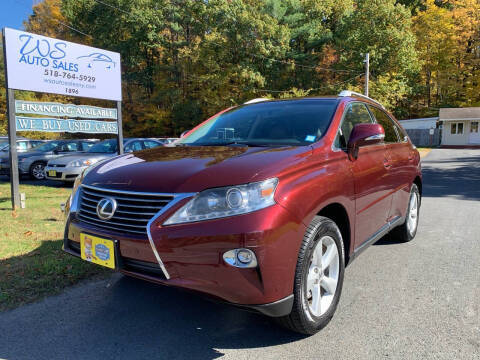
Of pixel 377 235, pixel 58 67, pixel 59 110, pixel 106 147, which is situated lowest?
pixel 377 235

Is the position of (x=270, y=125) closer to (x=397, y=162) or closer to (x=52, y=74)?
(x=397, y=162)

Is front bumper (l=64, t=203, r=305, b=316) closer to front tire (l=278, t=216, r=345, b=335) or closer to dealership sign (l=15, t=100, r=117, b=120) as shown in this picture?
front tire (l=278, t=216, r=345, b=335)

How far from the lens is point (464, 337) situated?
2.67 metres

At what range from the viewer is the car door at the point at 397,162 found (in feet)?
13.5

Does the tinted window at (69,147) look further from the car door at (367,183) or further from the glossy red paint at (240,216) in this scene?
the car door at (367,183)

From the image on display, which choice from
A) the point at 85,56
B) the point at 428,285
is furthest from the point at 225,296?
the point at 85,56

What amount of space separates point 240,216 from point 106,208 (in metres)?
0.96

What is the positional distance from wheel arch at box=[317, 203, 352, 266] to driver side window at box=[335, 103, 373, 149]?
21.9 inches

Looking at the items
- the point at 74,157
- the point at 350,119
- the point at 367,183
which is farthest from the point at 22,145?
the point at 367,183

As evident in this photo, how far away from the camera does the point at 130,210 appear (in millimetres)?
2469

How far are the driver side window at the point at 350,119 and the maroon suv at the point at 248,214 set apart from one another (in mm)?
19

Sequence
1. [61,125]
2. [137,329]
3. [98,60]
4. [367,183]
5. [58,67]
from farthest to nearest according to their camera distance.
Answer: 1. [98,60]
2. [61,125]
3. [58,67]
4. [367,183]
5. [137,329]

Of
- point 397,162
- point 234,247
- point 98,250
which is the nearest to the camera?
point 234,247

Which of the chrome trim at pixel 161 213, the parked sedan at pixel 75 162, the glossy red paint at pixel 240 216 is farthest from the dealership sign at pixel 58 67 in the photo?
the chrome trim at pixel 161 213
